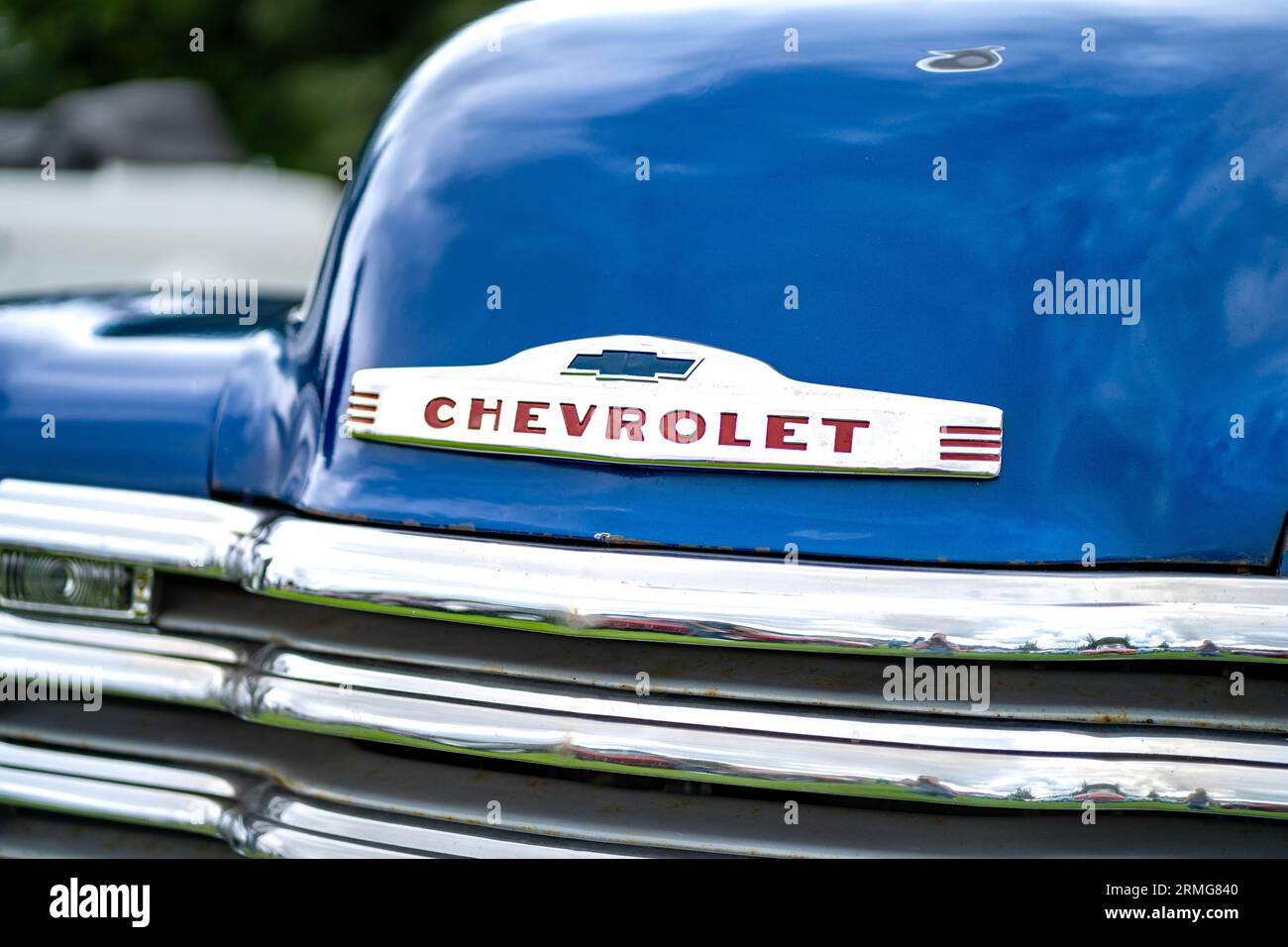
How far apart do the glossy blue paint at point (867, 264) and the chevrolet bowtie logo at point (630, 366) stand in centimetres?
5

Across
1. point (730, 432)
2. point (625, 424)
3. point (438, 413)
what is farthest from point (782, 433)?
point (438, 413)

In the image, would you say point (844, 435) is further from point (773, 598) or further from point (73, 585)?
point (73, 585)

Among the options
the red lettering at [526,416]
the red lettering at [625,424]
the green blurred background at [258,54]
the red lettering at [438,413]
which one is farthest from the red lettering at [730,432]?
the green blurred background at [258,54]

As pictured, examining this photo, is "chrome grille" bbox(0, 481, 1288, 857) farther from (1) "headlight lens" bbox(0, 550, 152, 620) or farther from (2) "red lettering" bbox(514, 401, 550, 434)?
(2) "red lettering" bbox(514, 401, 550, 434)

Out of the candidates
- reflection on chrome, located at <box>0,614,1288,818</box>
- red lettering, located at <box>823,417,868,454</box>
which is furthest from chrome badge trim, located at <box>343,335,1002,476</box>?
reflection on chrome, located at <box>0,614,1288,818</box>

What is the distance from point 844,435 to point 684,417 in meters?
0.21

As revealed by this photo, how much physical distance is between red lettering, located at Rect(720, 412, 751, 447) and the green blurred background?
39.9ft

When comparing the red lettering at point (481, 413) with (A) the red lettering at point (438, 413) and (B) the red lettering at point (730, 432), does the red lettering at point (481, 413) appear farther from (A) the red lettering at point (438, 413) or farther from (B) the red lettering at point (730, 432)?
(B) the red lettering at point (730, 432)

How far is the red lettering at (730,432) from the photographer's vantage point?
176 centimetres

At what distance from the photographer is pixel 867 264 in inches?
72.1

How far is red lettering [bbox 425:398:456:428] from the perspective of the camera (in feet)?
6.19
